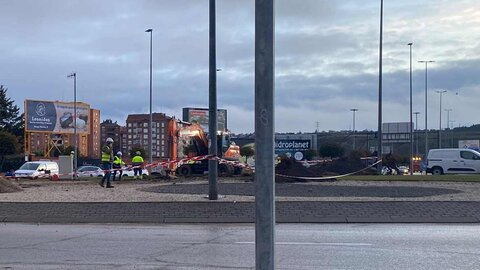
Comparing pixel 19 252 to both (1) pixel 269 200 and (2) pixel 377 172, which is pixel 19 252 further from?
(2) pixel 377 172

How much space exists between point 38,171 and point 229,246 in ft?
102

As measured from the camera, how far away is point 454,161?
41156 millimetres

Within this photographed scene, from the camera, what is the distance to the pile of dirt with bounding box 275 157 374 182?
27822 millimetres

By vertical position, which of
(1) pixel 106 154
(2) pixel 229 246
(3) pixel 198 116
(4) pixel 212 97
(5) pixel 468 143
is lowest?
(2) pixel 229 246

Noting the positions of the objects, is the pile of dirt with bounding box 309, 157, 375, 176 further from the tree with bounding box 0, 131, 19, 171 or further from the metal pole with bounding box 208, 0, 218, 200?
the tree with bounding box 0, 131, 19, 171

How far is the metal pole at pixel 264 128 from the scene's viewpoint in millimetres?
3486

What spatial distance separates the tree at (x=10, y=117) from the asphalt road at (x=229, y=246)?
256 feet

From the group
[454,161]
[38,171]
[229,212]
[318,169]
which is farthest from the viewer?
[454,161]

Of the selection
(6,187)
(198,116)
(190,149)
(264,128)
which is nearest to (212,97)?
(6,187)

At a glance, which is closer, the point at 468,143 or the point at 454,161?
the point at 454,161

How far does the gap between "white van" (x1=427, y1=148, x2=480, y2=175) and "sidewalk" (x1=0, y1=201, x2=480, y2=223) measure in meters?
24.9

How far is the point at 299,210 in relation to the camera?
16.5 metres

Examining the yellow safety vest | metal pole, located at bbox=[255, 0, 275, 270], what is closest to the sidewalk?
the yellow safety vest

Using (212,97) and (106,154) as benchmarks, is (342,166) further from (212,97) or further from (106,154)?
(212,97)
